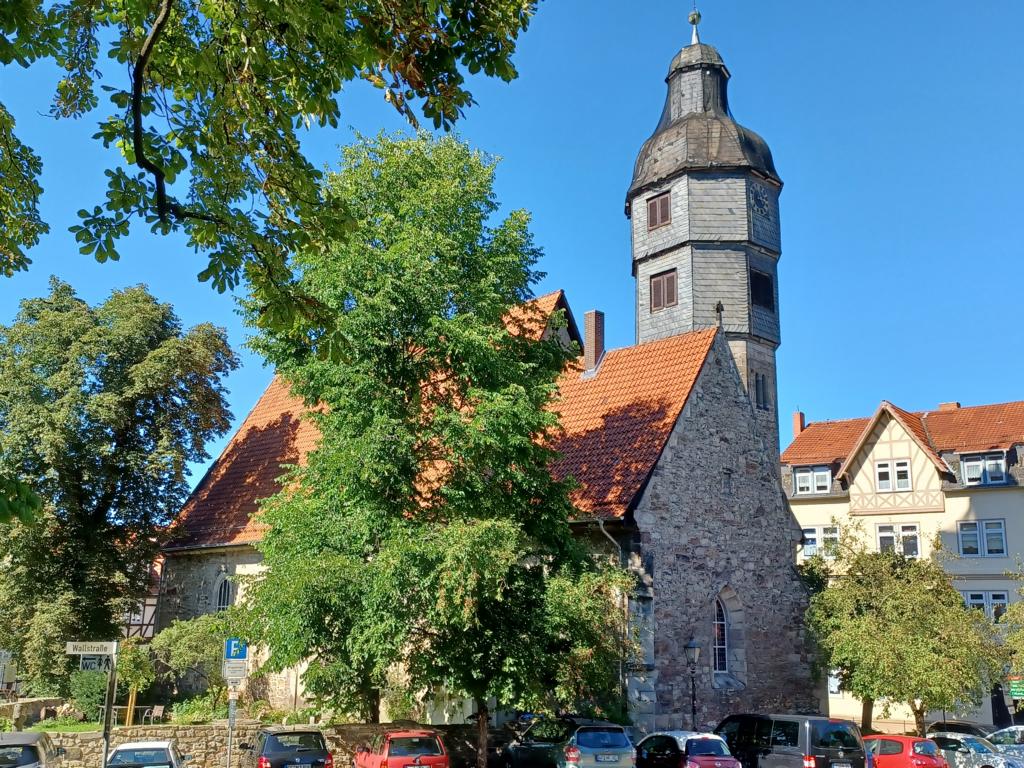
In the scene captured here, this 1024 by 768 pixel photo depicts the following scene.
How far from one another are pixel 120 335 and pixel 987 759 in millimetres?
23619

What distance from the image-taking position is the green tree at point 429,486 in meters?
15.0

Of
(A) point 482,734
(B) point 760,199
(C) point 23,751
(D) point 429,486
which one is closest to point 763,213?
(B) point 760,199

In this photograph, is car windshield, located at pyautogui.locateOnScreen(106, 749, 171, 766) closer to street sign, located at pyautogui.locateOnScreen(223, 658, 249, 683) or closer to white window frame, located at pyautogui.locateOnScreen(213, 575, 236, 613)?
street sign, located at pyautogui.locateOnScreen(223, 658, 249, 683)

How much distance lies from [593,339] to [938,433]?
A: 21.4m

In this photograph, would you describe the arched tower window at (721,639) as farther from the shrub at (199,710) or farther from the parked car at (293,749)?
the shrub at (199,710)

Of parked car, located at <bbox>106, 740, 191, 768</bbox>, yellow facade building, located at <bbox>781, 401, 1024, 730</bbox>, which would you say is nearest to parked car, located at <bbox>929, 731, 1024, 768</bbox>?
yellow facade building, located at <bbox>781, 401, 1024, 730</bbox>

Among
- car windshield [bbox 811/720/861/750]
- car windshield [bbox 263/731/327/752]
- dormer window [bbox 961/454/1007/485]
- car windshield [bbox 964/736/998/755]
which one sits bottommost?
car windshield [bbox 964/736/998/755]

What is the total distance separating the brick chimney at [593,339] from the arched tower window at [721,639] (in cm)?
736

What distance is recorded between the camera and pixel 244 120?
703cm

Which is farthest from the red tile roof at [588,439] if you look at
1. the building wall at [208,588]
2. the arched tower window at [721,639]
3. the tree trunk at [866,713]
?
the tree trunk at [866,713]

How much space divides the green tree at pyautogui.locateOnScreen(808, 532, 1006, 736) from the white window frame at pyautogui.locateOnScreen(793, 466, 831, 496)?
18.9 m

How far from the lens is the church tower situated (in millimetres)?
33094

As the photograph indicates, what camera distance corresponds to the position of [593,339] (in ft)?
88.4

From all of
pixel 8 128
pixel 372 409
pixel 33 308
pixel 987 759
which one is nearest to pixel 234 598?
pixel 33 308
